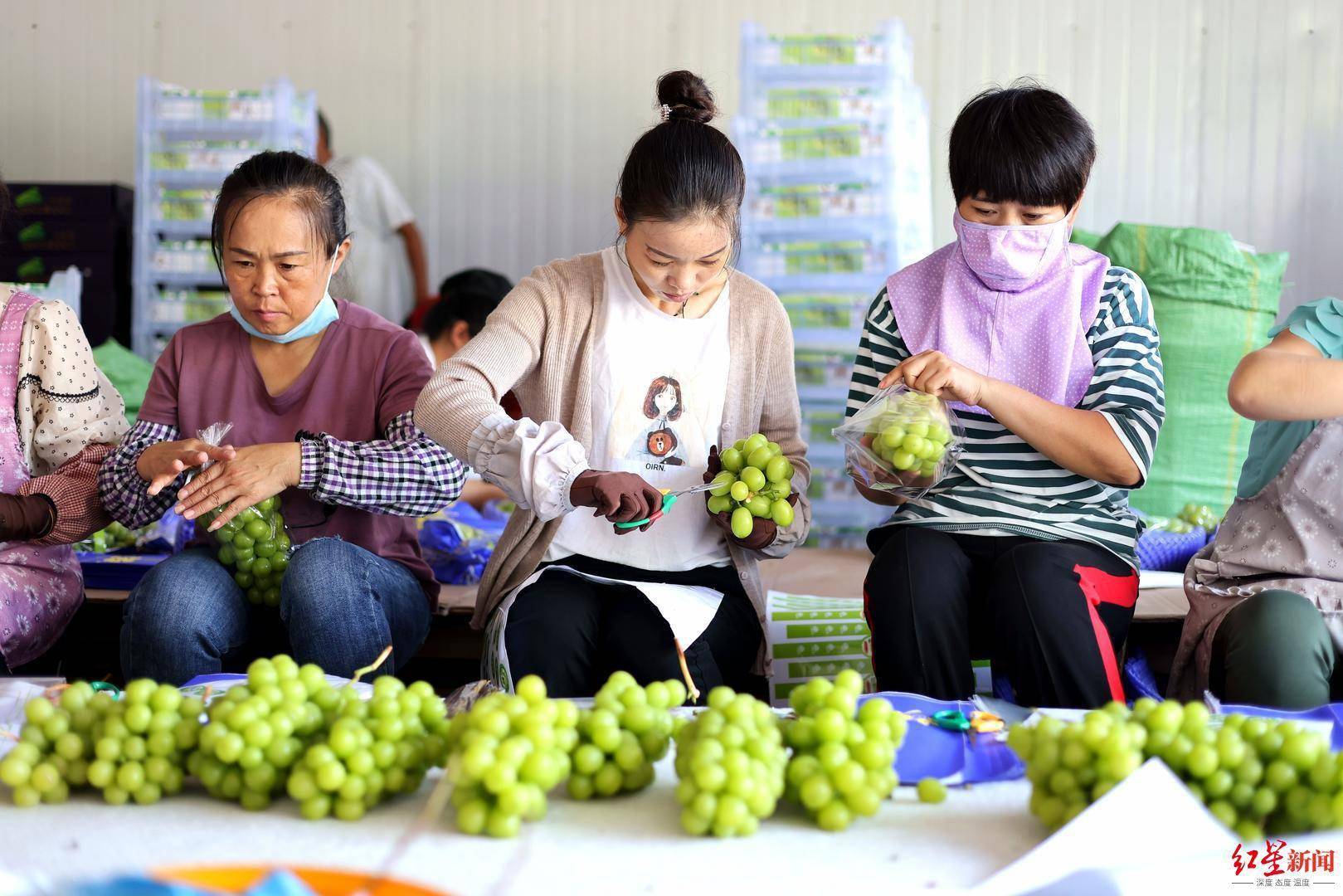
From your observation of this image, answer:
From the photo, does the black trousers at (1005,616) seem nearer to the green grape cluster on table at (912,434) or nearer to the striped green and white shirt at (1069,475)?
the striped green and white shirt at (1069,475)

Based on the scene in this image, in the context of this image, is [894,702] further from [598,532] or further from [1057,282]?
[1057,282]

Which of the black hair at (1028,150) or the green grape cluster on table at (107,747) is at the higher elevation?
the black hair at (1028,150)

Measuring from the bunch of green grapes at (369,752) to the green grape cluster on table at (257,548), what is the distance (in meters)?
0.88

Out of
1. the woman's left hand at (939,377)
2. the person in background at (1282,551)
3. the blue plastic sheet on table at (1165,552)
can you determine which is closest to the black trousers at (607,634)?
the woman's left hand at (939,377)

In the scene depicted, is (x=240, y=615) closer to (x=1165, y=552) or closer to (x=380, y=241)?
(x=1165, y=552)

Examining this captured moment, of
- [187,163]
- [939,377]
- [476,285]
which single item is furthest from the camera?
[187,163]

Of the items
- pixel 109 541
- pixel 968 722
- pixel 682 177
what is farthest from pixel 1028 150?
pixel 109 541

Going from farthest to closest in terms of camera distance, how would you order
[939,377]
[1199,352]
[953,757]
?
[1199,352]
[939,377]
[953,757]

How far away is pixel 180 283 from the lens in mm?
4277

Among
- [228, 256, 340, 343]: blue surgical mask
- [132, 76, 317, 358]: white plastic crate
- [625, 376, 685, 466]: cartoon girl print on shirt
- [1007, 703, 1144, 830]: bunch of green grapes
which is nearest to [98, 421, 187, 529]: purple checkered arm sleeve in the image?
[228, 256, 340, 343]: blue surgical mask

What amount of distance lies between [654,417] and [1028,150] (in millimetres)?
669

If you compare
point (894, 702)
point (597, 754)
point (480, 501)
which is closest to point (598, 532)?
point (894, 702)

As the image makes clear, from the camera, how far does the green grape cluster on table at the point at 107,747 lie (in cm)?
96

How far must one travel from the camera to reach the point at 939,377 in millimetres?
1659
